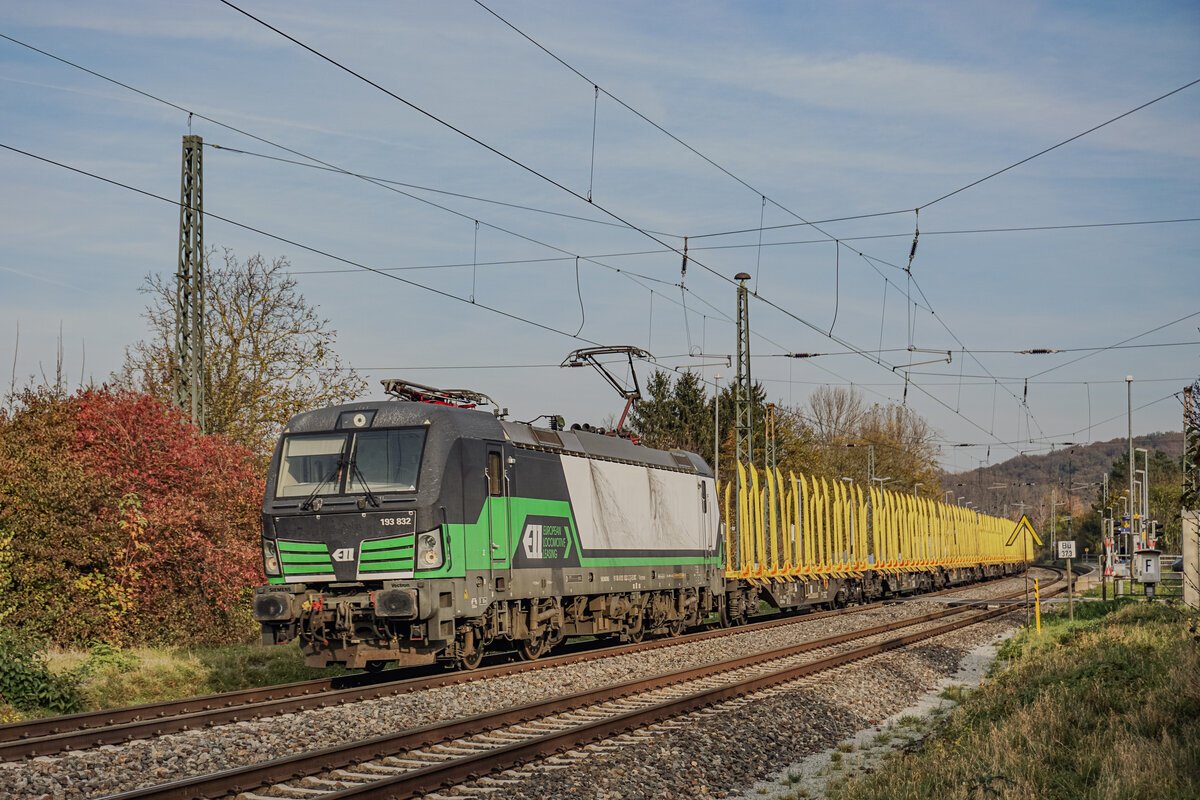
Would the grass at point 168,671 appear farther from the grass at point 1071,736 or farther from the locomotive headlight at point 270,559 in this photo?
the grass at point 1071,736

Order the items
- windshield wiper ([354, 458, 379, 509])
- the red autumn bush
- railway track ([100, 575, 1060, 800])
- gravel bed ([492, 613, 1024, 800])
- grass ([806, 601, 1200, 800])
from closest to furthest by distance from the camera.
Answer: grass ([806, 601, 1200, 800]) → railway track ([100, 575, 1060, 800]) → gravel bed ([492, 613, 1024, 800]) → windshield wiper ([354, 458, 379, 509]) → the red autumn bush

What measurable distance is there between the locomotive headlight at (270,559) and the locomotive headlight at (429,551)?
6.94 ft

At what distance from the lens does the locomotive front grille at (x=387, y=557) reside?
576 inches

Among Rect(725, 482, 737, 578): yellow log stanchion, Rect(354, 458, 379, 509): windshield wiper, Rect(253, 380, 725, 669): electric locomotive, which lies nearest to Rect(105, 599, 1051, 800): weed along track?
Rect(253, 380, 725, 669): electric locomotive

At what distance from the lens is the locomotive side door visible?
16047 millimetres

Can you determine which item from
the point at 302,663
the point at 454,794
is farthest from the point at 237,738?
the point at 302,663

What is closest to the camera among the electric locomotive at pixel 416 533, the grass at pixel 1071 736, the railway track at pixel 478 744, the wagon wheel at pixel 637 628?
the grass at pixel 1071 736

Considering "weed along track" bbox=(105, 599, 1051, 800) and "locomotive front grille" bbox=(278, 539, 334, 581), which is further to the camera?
"locomotive front grille" bbox=(278, 539, 334, 581)

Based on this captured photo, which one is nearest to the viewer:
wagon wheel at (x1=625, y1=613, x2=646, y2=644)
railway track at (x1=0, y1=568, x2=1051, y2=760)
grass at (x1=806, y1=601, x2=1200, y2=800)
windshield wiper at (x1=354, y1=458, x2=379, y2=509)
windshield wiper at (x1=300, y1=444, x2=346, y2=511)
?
grass at (x1=806, y1=601, x2=1200, y2=800)

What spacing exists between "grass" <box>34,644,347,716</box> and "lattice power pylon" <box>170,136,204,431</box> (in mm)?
5978

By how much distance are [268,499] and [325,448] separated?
1.08 m

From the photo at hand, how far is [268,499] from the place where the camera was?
1553cm

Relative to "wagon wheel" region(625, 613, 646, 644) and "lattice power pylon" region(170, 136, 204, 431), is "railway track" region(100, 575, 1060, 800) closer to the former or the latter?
"wagon wheel" region(625, 613, 646, 644)

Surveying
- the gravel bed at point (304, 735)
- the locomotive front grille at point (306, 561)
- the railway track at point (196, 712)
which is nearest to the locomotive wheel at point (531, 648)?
the gravel bed at point (304, 735)
